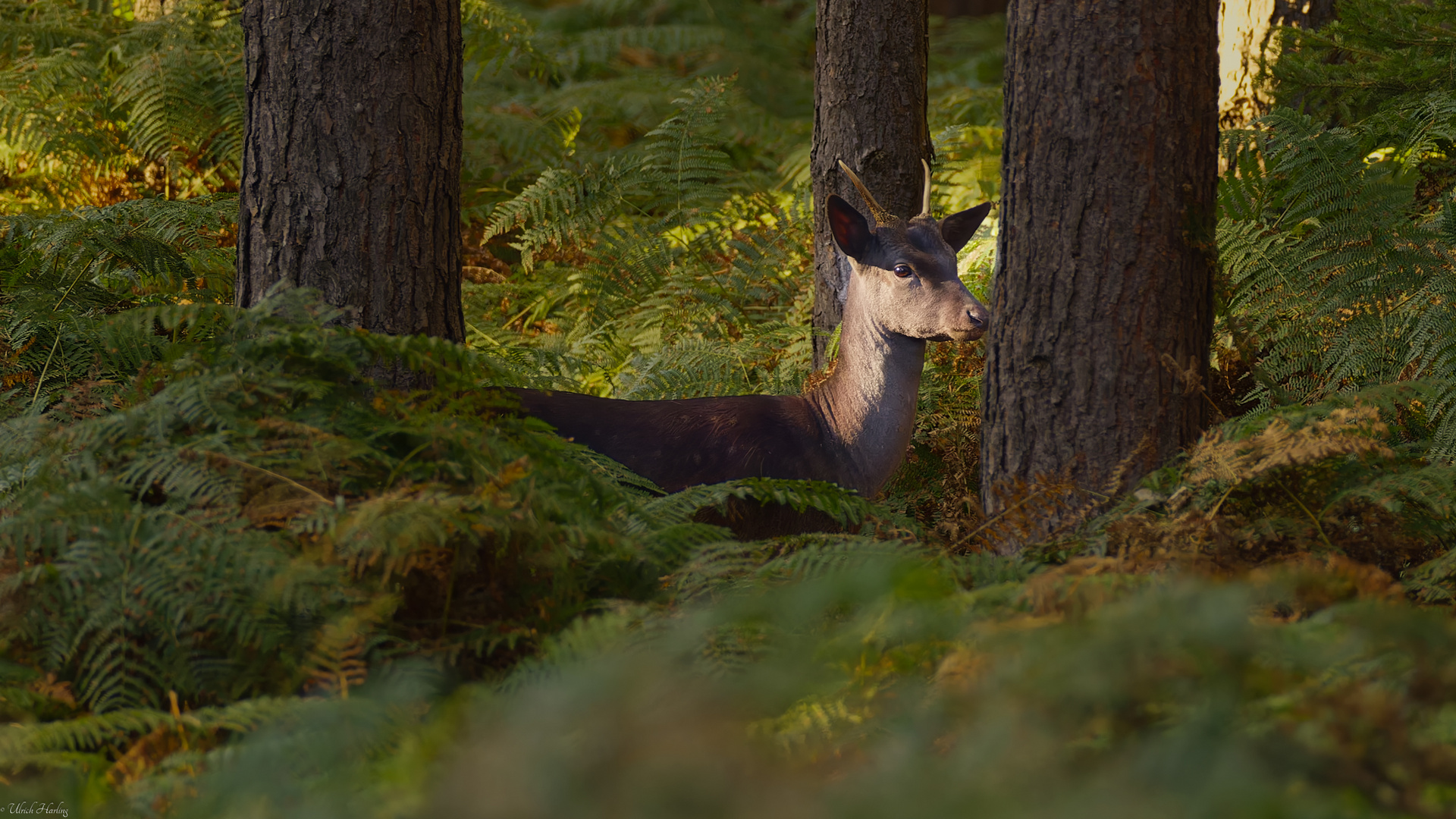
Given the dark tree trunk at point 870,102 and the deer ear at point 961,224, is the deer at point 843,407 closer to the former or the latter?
the deer ear at point 961,224

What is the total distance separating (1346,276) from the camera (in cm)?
453

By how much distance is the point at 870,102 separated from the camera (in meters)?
5.30

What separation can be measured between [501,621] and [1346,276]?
3978 millimetres

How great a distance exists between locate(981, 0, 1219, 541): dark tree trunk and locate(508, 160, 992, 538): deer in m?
1.08

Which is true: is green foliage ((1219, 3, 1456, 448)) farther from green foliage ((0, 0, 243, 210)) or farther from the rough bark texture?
green foliage ((0, 0, 243, 210))

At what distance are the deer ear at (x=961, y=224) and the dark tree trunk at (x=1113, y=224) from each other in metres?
1.52

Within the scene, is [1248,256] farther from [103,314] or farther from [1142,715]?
[103,314]

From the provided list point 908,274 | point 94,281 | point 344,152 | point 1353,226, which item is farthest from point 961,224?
point 94,281

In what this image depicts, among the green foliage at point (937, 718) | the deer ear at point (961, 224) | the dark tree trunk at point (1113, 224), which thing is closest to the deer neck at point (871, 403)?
the deer ear at point (961, 224)

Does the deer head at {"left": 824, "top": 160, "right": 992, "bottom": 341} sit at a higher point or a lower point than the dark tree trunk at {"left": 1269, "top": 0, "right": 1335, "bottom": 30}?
lower

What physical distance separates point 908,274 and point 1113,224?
1416mm


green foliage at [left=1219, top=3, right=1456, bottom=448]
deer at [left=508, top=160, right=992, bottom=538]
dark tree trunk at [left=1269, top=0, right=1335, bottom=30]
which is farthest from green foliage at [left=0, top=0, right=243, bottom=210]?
dark tree trunk at [left=1269, top=0, right=1335, bottom=30]

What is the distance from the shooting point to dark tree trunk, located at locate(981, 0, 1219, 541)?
3.07 m

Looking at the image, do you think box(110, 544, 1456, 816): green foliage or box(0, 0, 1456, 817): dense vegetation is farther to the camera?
box(0, 0, 1456, 817): dense vegetation
